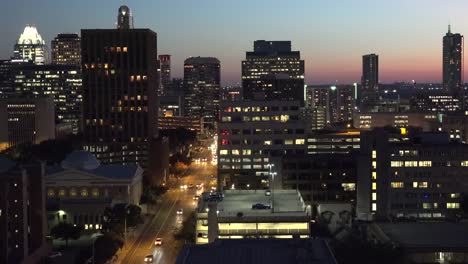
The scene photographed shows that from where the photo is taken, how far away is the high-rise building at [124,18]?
16188 cm

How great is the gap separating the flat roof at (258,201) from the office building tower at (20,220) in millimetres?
Answer: 13500

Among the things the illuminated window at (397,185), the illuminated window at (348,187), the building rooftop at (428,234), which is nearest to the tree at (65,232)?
the illuminated window at (348,187)

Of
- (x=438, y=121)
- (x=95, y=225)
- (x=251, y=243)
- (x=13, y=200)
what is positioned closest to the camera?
(x=251, y=243)

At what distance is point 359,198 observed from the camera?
78.9m

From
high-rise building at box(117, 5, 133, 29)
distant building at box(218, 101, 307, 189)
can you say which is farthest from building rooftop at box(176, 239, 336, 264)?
high-rise building at box(117, 5, 133, 29)

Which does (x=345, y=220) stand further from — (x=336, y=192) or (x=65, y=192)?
(x=65, y=192)

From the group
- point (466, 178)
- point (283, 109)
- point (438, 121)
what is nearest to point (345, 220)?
point (466, 178)

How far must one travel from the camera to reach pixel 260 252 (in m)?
39.8

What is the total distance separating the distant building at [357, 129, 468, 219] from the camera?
78.8 m

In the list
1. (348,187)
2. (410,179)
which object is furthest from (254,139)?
(410,179)

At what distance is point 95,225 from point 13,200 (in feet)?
63.3

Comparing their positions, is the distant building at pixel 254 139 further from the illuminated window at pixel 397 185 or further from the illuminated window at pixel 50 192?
the illuminated window at pixel 50 192

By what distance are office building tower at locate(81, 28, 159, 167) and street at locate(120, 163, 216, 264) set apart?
1052cm

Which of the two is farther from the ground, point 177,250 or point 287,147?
point 287,147
